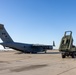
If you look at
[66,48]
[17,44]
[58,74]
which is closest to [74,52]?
[66,48]

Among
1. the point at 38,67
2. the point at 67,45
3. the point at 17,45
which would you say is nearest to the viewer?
the point at 38,67

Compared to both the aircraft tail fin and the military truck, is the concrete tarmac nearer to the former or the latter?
the military truck

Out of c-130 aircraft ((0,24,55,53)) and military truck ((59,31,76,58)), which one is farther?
c-130 aircraft ((0,24,55,53))

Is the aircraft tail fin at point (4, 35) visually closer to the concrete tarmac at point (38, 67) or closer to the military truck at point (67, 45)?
the military truck at point (67, 45)

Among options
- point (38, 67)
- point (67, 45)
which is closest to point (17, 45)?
point (67, 45)

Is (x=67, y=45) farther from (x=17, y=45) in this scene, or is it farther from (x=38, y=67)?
(x=17, y=45)

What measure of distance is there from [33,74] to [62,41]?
19293 millimetres

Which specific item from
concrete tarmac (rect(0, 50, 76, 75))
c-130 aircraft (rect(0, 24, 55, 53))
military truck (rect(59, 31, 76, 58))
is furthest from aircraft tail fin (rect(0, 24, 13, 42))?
concrete tarmac (rect(0, 50, 76, 75))

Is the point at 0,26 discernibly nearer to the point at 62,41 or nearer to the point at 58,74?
the point at 62,41

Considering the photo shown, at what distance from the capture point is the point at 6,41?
195 ft

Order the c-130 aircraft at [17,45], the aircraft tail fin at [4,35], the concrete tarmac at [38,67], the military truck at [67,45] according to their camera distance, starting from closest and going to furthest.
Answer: the concrete tarmac at [38,67] < the military truck at [67,45] < the c-130 aircraft at [17,45] < the aircraft tail fin at [4,35]

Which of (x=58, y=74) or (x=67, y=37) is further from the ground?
(x=67, y=37)

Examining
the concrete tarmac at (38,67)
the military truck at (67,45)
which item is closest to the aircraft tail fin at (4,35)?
the military truck at (67,45)

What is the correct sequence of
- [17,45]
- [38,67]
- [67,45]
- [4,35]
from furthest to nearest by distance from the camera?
[4,35], [17,45], [67,45], [38,67]
